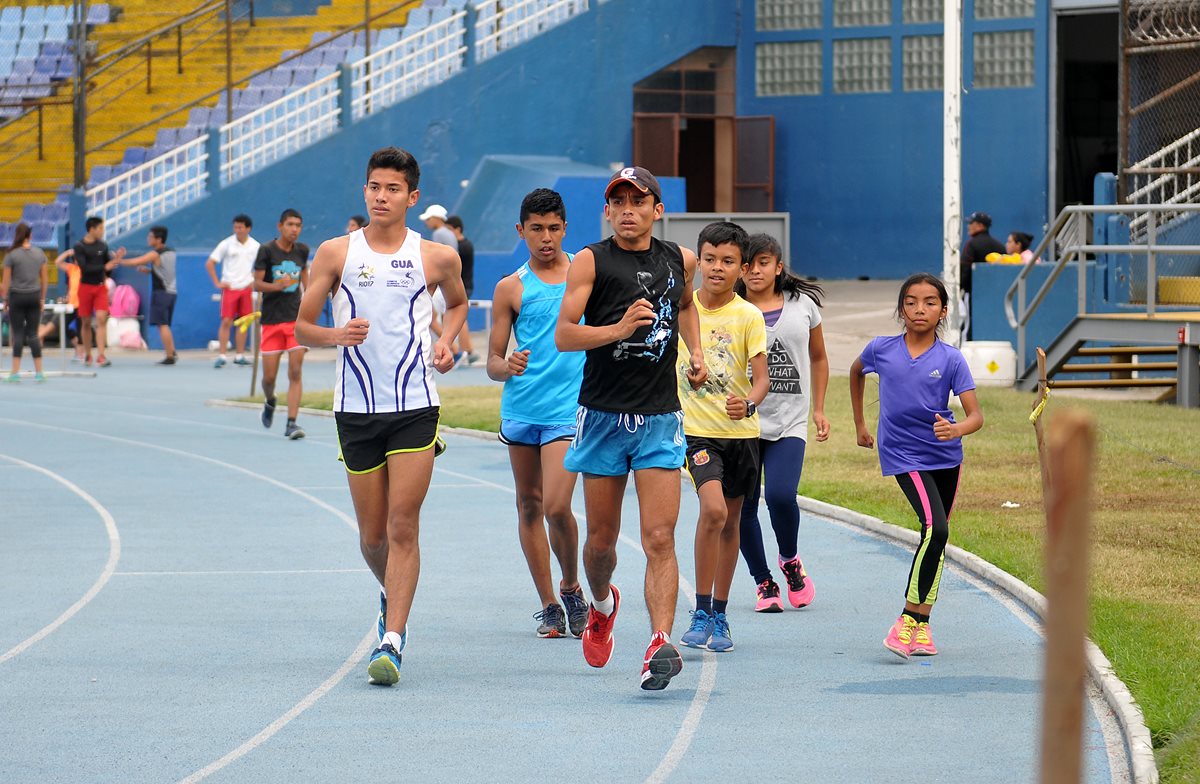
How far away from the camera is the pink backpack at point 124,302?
2947 cm

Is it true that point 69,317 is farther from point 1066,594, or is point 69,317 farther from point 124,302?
point 1066,594

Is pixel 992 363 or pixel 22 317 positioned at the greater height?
pixel 22 317

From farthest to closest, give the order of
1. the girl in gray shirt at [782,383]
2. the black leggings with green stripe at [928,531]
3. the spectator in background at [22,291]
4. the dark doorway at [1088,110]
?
the dark doorway at [1088,110], the spectator in background at [22,291], the girl in gray shirt at [782,383], the black leggings with green stripe at [928,531]

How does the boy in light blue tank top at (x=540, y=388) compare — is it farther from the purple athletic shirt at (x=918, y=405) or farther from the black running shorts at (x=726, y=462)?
the purple athletic shirt at (x=918, y=405)

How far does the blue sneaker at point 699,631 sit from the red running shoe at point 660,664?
3.31ft

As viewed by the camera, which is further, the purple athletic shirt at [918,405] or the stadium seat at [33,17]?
the stadium seat at [33,17]

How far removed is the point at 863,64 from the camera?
3372 centimetres

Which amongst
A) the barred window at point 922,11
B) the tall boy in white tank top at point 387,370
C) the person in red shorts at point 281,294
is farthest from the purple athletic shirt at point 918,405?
the barred window at point 922,11

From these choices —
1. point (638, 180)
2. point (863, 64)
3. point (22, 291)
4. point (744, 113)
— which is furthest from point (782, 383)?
point (744, 113)

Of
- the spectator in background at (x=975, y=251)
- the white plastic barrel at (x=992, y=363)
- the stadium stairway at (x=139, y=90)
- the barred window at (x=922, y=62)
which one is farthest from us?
the stadium stairway at (x=139, y=90)

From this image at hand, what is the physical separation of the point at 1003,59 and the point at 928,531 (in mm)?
25948

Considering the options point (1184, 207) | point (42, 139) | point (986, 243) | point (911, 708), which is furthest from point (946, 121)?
point (42, 139)

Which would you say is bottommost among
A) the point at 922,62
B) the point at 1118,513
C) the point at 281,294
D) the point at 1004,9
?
the point at 1118,513

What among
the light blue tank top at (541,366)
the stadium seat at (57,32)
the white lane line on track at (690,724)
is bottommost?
the white lane line on track at (690,724)
